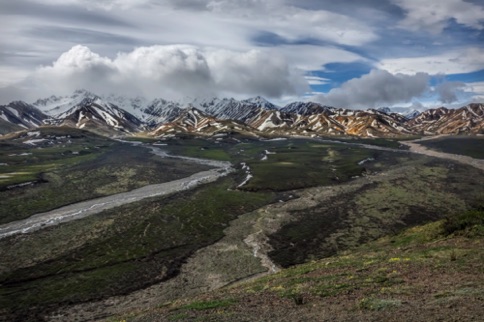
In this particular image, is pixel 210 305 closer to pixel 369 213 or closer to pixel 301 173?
pixel 369 213

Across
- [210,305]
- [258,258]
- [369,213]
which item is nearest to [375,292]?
[210,305]

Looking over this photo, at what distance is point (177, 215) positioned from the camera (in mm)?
67500

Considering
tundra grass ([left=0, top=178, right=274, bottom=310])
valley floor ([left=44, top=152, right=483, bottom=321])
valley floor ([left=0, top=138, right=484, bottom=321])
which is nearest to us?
valley floor ([left=44, top=152, right=483, bottom=321])

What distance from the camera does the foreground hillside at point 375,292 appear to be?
65.4 feet

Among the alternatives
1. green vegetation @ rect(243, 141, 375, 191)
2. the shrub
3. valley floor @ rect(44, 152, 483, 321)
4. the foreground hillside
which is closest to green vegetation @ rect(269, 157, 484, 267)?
valley floor @ rect(44, 152, 483, 321)

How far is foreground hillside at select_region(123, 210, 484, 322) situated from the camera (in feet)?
65.4

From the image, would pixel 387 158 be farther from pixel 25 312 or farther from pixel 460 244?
pixel 25 312

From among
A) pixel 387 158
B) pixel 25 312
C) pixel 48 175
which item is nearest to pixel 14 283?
pixel 25 312

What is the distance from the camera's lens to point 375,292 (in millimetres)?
23922

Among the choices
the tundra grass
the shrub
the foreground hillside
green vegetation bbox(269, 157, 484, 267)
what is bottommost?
the tundra grass

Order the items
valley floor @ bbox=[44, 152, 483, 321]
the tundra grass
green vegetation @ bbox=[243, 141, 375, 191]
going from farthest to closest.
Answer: green vegetation @ bbox=[243, 141, 375, 191], the tundra grass, valley floor @ bbox=[44, 152, 483, 321]

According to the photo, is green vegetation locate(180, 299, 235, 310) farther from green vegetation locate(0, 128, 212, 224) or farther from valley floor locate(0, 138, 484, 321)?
green vegetation locate(0, 128, 212, 224)

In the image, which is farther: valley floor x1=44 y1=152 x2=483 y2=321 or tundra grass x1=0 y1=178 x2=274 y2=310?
tundra grass x1=0 y1=178 x2=274 y2=310

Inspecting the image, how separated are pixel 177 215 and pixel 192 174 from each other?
50.8 m
